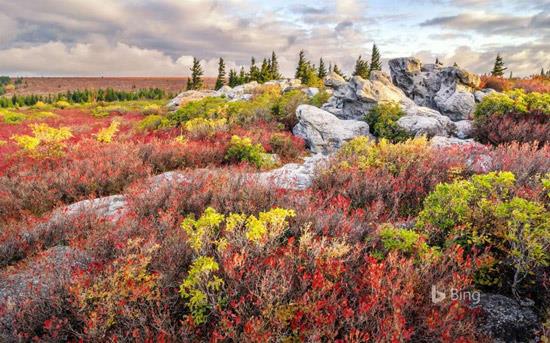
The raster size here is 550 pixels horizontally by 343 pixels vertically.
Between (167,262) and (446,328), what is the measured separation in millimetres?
3012

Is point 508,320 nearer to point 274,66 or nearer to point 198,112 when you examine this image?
point 198,112

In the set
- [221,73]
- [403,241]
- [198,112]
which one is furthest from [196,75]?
[403,241]

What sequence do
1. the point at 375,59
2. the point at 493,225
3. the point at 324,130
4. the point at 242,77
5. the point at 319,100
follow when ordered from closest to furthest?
the point at 493,225 → the point at 324,130 → the point at 319,100 → the point at 375,59 → the point at 242,77

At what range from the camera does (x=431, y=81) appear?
70.6ft

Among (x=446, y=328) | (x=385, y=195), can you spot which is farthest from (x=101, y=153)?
(x=446, y=328)

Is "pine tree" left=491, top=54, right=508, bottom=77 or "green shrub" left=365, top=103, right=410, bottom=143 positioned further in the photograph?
"pine tree" left=491, top=54, right=508, bottom=77

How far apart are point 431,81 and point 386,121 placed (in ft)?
32.4

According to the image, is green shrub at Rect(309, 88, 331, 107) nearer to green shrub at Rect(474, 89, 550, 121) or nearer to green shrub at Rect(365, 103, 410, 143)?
green shrub at Rect(365, 103, 410, 143)

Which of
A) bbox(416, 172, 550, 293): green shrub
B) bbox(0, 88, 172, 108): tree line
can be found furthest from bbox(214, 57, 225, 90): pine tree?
bbox(416, 172, 550, 293): green shrub

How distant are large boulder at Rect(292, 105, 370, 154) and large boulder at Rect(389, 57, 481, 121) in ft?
25.8

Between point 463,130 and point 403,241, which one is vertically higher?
point 463,130

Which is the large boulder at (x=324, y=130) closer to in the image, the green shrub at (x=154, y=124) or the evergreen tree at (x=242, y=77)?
the green shrub at (x=154, y=124)

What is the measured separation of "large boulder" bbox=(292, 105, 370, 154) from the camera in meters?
13.6

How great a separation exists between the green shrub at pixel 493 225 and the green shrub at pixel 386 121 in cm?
877
